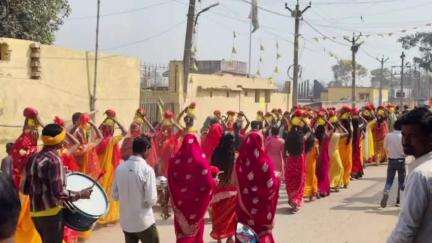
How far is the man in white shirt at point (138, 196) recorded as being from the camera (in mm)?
5949

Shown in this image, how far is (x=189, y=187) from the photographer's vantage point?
7.00 metres

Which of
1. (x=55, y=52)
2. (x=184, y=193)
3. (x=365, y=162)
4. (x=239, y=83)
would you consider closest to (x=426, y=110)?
(x=184, y=193)

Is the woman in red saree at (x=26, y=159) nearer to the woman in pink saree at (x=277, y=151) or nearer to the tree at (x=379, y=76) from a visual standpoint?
the woman in pink saree at (x=277, y=151)

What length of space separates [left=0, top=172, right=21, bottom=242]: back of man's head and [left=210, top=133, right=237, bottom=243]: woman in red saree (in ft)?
20.0

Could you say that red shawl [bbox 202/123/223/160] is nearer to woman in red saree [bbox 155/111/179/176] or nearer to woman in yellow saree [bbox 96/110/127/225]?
woman in red saree [bbox 155/111/179/176]

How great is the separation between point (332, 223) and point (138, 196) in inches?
200

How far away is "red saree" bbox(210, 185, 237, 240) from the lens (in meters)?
8.33

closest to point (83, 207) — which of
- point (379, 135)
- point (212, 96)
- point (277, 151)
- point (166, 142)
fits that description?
point (166, 142)

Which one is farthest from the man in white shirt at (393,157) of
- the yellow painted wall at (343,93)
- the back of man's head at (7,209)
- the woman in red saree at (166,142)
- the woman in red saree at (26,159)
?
the yellow painted wall at (343,93)

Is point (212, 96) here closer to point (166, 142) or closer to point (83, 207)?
point (166, 142)

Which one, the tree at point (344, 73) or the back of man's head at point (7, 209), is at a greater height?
the tree at point (344, 73)

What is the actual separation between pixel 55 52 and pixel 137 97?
4480 millimetres

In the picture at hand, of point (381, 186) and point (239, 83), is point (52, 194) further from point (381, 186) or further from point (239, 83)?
point (239, 83)

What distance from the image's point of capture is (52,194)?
18.2 feet
